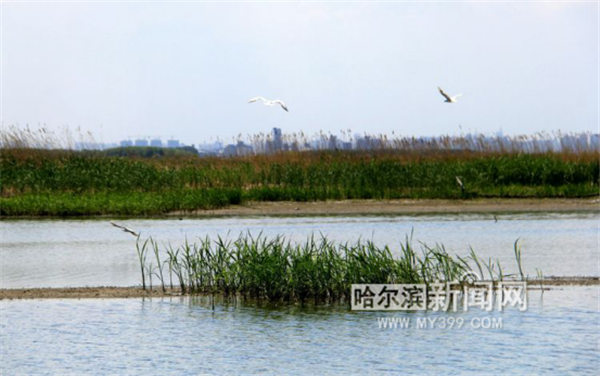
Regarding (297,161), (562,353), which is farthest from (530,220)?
(562,353)

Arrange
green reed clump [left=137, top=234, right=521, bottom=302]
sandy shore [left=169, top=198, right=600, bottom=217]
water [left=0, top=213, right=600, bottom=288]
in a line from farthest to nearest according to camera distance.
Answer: sandy shore [left=169, top=198, right=600, bottom=217] → water [left=0, top=213, right=600, bottom=288] → green reed clump [left=137, top=234, right=521, bottom=302]

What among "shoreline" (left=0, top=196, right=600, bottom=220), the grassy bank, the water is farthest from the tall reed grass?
the water

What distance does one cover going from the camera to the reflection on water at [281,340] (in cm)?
1137

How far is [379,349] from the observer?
12109 mm

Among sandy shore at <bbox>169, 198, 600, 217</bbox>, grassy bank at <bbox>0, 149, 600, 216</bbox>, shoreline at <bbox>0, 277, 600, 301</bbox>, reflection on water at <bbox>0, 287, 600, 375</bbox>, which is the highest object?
grassy bank at <bbox>0, 149, 600, 216</bbox>

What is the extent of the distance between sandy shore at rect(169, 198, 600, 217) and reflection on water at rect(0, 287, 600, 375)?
1657 centimetres

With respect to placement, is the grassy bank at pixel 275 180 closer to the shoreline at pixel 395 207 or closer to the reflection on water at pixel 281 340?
the shoreline at pixel 395 207

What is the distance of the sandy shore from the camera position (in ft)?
→ 104

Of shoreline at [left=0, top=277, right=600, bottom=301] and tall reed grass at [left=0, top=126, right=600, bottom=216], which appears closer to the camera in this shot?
shoreline at [left=0, top=277, right=600, bottom=301]

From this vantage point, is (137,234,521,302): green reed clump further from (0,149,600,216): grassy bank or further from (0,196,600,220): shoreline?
(0,149,600,216): grassy bank

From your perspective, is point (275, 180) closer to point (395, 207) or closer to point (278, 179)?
point (278, 179)

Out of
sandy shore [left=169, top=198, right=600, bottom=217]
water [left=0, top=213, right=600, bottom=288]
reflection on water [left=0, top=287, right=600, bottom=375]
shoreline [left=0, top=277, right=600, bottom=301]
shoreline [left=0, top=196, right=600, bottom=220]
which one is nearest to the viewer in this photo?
reflection on water [left=0, top=287, right=600, bottom=375]

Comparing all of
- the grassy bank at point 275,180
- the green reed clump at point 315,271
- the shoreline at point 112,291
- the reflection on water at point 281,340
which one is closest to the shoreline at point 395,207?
the grassy bank at point 275,180

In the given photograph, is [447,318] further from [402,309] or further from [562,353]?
[562,353]
